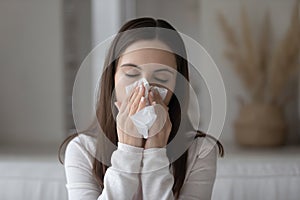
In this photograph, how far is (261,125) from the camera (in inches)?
76.8

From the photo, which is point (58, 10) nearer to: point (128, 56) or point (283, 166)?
point (283, 166)

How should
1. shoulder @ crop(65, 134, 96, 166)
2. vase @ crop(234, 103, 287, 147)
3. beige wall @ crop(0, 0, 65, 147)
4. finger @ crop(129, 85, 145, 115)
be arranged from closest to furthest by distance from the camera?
finger @ crop(129, 85, 145, 115)
shoulder @ crop(65, 134, 96, 166)
vase @ crop(234, 103, 287, 147)
beige wall @ crop(0, 0, 65, 147)

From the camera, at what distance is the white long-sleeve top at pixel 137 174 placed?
79cm

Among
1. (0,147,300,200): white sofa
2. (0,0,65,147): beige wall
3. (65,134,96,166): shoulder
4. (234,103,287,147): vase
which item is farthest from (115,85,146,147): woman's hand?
(0,0,65,147): beige wall

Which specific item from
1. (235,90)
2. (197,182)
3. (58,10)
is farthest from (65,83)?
(197,182)

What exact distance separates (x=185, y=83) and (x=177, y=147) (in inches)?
4.1

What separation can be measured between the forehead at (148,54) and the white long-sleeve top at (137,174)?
0.13m

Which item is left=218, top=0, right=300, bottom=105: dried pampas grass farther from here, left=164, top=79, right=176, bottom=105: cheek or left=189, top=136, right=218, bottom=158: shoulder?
left=164, top=79, right=176, bottom=105: cheek

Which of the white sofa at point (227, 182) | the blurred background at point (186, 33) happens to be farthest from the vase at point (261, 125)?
the white sofa at point (227, 182)

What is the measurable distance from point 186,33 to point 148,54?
57.1 inches

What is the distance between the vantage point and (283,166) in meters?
1.25

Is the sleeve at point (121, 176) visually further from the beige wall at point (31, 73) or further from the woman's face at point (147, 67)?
the beige wall at point (31, 73)

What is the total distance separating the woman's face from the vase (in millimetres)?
1231

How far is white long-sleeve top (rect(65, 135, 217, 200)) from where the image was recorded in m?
0.79
